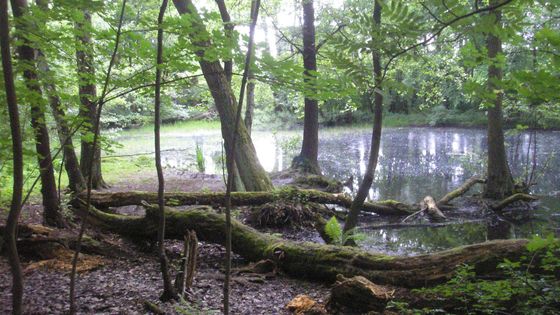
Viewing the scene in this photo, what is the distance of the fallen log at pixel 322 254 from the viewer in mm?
4379

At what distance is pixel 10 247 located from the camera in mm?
2213

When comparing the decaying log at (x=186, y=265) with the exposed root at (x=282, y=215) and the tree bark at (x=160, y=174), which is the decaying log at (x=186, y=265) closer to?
the tree bark at (x=160, y=174)

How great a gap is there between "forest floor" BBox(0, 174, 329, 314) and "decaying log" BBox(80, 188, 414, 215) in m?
1.72

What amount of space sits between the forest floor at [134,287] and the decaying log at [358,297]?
0.54m

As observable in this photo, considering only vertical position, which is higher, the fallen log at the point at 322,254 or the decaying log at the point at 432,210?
the fallen log at the point at 322,254

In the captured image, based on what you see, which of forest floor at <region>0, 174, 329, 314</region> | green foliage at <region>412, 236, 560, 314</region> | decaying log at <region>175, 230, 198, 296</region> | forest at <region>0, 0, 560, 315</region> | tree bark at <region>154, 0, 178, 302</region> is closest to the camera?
forest at <region>0, 0, 560, 315</region>

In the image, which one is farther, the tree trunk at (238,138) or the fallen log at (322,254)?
the tree trunk at (238,138)

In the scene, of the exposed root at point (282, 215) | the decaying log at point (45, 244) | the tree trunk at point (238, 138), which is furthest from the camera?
the tree trunk at point (238, 138)

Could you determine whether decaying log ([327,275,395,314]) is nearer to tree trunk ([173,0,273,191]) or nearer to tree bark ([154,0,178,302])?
tree bark ([154,0,178,302])

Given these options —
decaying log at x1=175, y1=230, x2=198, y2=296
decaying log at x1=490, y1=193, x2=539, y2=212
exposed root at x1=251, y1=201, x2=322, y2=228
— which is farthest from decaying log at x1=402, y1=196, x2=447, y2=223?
decaying log at x1=175, y1=230, x2=198, y2=296

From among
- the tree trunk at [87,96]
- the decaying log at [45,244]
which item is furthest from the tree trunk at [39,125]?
the decaying log at [45,244]

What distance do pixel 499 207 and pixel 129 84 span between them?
30.2ft

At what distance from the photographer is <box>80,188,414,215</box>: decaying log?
7754mm

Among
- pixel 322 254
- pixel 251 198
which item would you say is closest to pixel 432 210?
pixel 251 198
